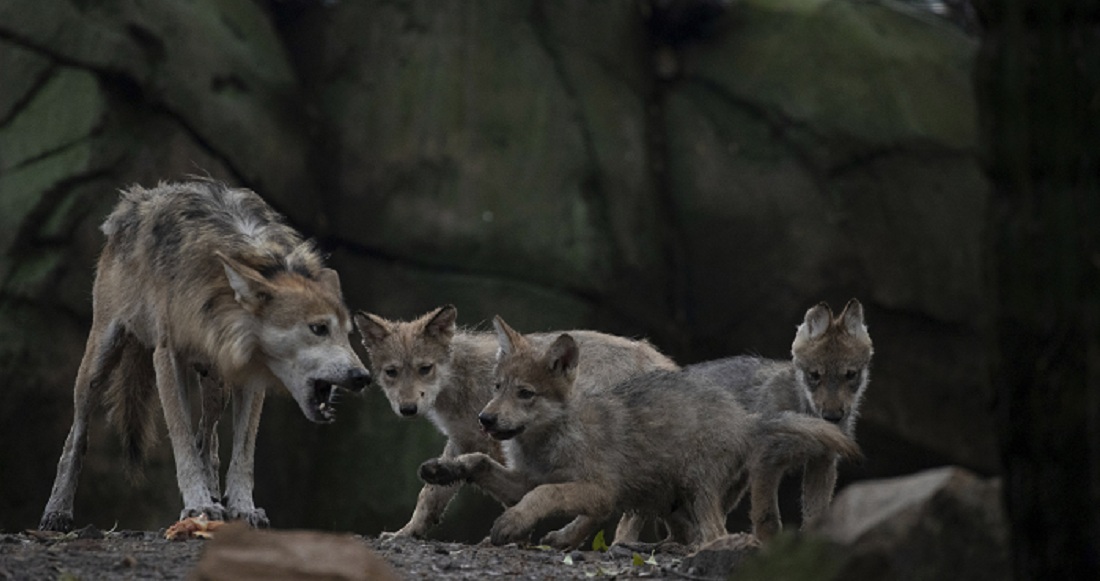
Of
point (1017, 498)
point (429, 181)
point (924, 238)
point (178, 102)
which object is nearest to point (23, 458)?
point (178, 102)

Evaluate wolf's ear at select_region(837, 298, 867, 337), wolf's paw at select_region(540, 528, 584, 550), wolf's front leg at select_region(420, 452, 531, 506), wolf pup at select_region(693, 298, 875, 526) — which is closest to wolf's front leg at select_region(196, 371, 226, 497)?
wolf's front leg at select_region(420, 452, 531, 506)

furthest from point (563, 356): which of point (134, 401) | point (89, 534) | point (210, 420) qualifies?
point (134, 401)

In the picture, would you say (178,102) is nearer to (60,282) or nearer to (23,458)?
(60,282)

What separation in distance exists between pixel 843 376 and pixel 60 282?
7059 mm

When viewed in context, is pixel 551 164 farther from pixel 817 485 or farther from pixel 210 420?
pixel 817 485

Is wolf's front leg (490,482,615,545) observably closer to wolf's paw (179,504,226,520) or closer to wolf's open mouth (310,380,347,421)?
wolf's open mouth (310,380,347,421)

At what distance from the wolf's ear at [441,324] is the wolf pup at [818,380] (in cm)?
167

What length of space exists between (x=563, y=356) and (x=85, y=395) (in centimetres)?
327

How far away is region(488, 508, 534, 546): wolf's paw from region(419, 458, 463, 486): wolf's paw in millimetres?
348

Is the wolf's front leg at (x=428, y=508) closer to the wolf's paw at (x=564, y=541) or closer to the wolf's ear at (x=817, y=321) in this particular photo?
the wolf's paw at (x=564, y=541)

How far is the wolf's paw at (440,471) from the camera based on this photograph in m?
7.69

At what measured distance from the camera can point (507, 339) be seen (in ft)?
28.3

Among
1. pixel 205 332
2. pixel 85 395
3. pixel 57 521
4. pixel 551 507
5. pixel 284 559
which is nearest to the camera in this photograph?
pixel 284 559

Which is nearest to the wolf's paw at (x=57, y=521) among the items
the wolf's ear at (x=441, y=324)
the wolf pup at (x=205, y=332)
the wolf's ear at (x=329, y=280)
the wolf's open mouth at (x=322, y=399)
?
the wolf pup at (x=205, y=332)
